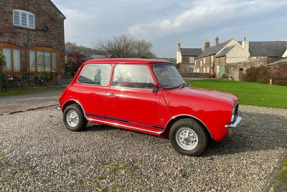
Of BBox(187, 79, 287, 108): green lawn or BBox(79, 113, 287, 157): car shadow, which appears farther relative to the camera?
BBox(187, 79, 287, 108): green lawn

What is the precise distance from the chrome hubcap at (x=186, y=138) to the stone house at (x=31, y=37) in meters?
17.2

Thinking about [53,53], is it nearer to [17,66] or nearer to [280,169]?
[17,66]

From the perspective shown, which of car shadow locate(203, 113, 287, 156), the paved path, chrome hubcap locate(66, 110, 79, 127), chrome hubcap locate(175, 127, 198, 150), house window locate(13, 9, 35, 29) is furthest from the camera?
house window locate(13, 9, 35, 29)

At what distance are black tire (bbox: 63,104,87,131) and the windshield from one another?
7.25 ft

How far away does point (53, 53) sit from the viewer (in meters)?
19.6

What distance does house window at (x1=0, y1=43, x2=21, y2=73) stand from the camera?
1647 centimetres

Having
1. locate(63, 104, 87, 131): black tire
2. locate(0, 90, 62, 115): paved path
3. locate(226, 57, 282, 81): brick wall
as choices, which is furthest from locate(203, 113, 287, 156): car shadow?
locate(226, 57, 282, 81): brick wall

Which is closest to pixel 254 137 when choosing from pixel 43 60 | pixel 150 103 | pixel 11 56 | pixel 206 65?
pixel 150 103

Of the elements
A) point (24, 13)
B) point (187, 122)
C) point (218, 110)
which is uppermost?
point (24, 13)

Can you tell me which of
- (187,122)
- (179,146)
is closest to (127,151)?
(179,146)

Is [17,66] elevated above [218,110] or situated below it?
above

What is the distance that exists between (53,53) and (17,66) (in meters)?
3.41

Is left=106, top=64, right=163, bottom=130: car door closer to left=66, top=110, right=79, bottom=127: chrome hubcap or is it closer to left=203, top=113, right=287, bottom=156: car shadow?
left=66, top=110, right=79, bottom=127: chrome hubcap

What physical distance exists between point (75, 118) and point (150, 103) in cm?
224
